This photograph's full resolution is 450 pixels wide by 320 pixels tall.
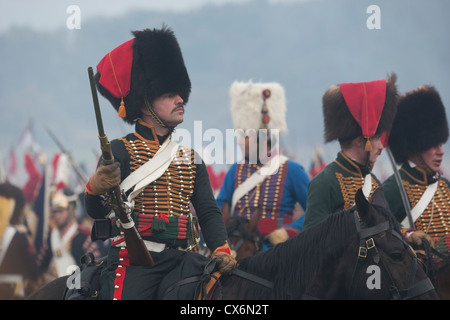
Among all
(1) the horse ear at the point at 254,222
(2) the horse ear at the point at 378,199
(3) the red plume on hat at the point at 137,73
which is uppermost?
→ (3) the red plume on hat at the point at 137,73

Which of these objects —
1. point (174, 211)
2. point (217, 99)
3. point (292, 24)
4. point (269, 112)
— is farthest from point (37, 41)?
point (174, 211)

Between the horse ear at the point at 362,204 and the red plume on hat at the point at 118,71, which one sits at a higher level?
the red plume on hat at the point at 118,71

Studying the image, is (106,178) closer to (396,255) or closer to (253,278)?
(253,278)

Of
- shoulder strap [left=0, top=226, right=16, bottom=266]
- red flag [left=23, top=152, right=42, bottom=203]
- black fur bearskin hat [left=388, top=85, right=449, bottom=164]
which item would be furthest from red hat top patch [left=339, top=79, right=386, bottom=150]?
red flag [left=23, top=152, right=42, bottom=203]

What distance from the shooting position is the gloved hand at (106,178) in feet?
11.2

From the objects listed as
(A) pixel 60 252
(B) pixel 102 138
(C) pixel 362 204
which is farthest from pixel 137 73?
(A) pixel 60 252

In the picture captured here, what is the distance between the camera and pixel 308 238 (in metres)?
3.50

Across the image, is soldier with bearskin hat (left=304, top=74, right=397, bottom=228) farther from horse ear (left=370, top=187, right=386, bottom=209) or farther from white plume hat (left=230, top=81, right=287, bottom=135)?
white plume hat (left=230, top=81, right=287, bottom=135)

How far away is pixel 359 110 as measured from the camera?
5305 millimetres

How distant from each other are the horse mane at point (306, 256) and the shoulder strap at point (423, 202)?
2.33 meters

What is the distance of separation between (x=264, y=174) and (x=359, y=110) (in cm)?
185

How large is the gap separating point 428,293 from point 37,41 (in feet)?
142

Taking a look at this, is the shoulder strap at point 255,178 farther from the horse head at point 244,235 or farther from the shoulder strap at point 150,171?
the shoulder strap at point 150,171

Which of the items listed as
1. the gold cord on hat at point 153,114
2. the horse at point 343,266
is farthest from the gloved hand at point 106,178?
the horse at point 343,266
